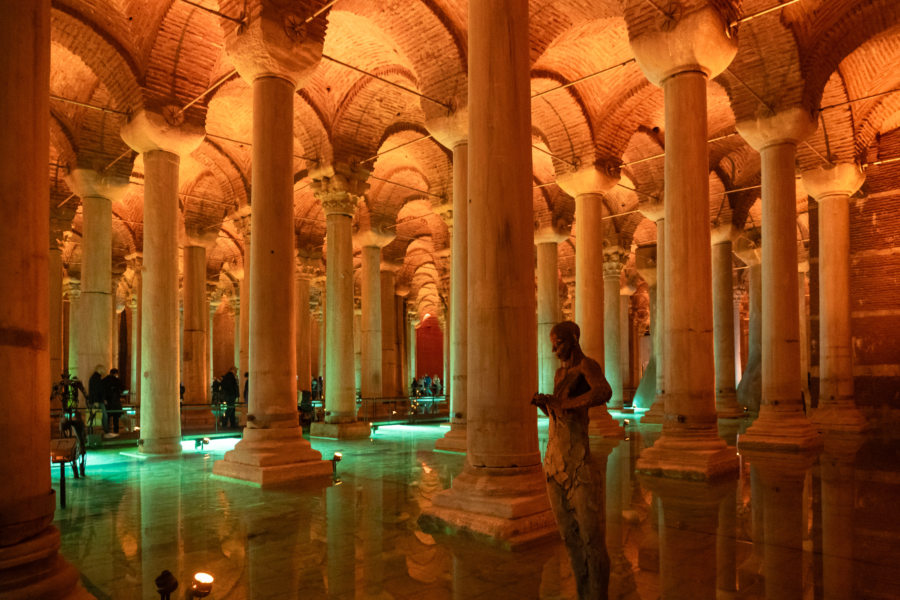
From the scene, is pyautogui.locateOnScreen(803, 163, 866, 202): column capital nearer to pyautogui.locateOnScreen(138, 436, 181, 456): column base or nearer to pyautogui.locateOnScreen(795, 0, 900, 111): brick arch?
pyautogui.locateOnScreen(795, 0, 900, 111): brick arch

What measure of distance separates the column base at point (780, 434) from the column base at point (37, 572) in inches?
Result: 432

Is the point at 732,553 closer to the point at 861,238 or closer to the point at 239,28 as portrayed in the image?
the point at 239,28

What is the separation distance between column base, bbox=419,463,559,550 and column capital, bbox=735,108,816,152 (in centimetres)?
927

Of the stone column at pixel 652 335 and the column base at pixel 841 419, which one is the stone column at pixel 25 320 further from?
the stone column at pixel 652 335

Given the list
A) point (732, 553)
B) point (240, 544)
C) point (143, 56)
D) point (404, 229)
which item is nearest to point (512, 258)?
point (732, 553)

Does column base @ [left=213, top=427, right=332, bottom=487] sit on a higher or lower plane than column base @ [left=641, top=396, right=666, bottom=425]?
higher

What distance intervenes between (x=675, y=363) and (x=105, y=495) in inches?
295

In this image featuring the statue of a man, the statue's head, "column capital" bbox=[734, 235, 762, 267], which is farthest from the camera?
"column capital" bbox=[734, 235, 762, 267]

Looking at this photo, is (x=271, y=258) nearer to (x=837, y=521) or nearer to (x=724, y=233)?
(x=837, y=521)

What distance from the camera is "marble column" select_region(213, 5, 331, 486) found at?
8969 mm

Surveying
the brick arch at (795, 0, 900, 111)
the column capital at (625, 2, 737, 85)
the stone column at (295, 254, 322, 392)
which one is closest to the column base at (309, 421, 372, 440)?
the stone column at (295, 254, 322, 392)

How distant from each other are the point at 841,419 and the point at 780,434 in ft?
14.3

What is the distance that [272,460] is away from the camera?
343 inches

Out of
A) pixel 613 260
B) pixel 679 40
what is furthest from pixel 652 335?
pixel 679 40
